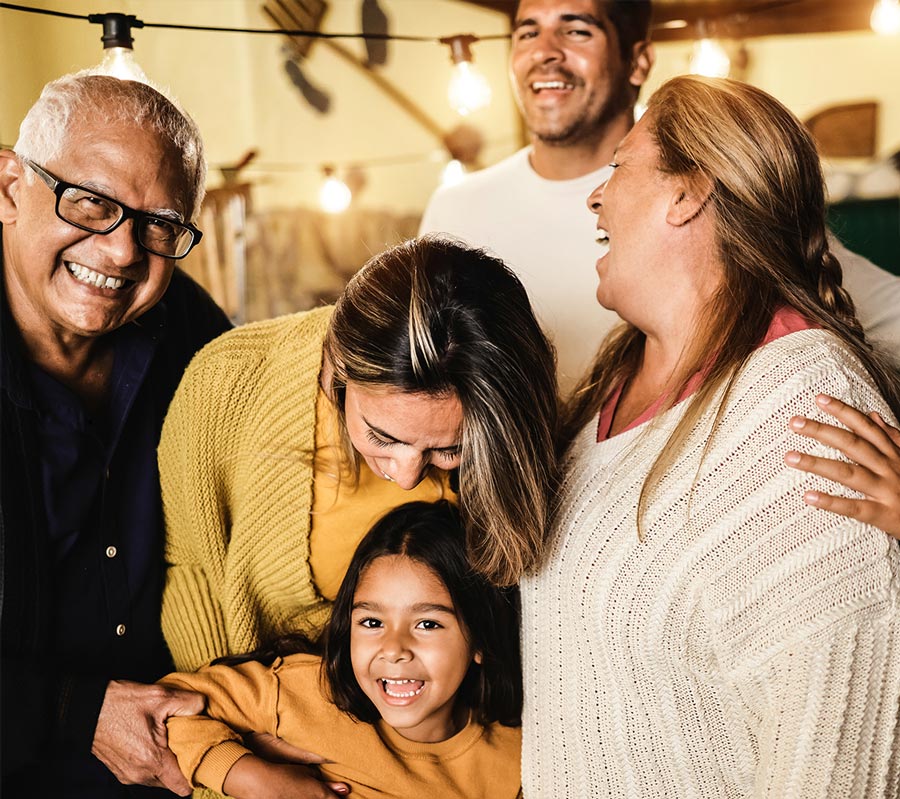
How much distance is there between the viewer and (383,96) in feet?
13.9

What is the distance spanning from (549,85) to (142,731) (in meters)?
1.77

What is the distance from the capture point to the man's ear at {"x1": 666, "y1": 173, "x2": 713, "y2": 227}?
1.42 metres

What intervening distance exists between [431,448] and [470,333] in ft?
0.59

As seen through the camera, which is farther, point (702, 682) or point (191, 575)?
point (191, 575)

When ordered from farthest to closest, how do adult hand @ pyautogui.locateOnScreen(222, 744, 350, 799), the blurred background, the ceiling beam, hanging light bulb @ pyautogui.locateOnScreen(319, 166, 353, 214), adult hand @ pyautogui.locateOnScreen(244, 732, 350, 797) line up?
hanging light bulb @ pyautogui.locateOnScreen(319, 166, 353, 214) < the ceiling beam < the blurred background < adult hand @ pyautogui.locateOnScreen(244, 732, 350, 797) < adult hand @ pyautogui.locateOnScreen(222, 744, 350, 799)

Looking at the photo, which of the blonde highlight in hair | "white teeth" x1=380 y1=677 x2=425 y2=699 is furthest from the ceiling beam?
"white teeth" x1=380 y1=677 x2=425 y2=699

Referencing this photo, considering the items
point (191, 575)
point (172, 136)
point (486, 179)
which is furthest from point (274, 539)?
point (486, 179)

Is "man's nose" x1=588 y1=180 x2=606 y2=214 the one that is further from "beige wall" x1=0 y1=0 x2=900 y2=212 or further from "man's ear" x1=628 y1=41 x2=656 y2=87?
"beige wall" x1=0 y1=0 x2=900 y2=212

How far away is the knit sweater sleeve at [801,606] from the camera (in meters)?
1.26

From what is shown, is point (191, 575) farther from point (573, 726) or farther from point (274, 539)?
point (573, 726)

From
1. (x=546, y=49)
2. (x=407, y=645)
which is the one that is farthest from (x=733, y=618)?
(x=546, y=49)

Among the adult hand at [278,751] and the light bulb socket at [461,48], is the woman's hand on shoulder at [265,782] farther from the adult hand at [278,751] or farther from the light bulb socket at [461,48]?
the light bulb socket at [461,48]

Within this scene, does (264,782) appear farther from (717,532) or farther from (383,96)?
(383,96)

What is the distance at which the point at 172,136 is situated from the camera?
4.99ft
